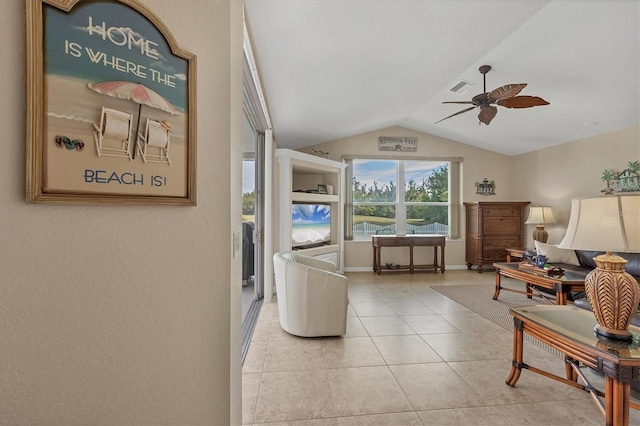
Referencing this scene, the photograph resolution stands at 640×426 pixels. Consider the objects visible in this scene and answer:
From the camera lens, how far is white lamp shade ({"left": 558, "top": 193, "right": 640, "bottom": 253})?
1320 mm

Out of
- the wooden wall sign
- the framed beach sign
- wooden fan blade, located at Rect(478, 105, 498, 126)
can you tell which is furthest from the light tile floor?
the wooden wall sign

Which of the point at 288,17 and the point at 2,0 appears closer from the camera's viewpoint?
the point at 2,0

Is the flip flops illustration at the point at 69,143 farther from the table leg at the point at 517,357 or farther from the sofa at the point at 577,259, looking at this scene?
the sofa at the point at 577,259

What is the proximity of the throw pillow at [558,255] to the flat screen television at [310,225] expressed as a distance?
328 cm

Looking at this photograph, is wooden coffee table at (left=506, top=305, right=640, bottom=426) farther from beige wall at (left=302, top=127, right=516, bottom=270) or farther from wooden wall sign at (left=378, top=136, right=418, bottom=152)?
wooden wall sign at (left=378, top=136, right=418, bottom=152)

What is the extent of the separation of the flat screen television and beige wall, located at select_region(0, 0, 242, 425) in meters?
3.09

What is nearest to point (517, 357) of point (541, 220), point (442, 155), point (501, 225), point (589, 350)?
point (589, 350)

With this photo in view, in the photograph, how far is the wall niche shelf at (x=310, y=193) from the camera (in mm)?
4070

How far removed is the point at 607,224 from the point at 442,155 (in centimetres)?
508

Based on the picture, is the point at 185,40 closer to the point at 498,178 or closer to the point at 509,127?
the point at 509,127

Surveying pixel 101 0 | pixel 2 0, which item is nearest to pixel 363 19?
pixel 101 0

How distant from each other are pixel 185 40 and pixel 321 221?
13.5 ft

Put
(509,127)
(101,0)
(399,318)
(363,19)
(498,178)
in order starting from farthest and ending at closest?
(498,178), (509,127), (399,318), (363,19), (101,0)

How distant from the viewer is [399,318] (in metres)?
3.26
